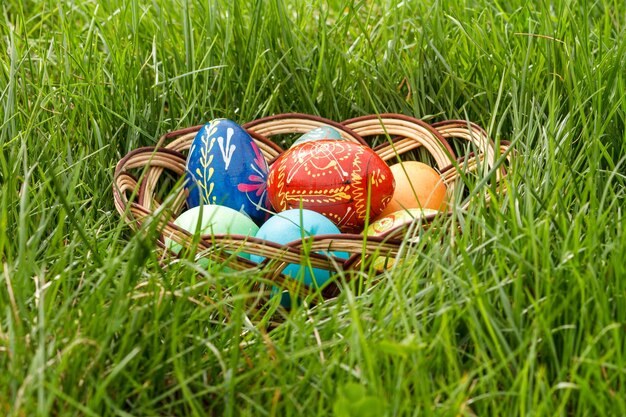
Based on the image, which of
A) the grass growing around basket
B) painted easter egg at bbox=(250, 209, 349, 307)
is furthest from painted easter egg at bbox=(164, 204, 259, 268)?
the grass growing around basket

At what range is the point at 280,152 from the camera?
265 centimetres

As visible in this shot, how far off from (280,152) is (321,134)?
0.64 ft

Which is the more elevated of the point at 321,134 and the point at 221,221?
the point at 321,134

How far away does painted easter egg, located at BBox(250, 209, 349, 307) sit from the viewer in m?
2.06

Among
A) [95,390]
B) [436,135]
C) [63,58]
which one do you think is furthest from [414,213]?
[63,58]

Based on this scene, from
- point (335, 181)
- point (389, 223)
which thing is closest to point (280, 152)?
point (335, 181)

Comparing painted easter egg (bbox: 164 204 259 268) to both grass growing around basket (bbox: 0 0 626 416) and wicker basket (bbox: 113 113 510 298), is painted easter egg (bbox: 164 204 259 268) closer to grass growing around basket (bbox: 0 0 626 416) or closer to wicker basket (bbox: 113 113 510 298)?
wicker basket (bbox: 113 113 510 298)

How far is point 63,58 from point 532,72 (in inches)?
56.6

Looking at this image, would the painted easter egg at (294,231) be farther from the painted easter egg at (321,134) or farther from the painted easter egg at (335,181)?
the painted easter egg at (321,134)

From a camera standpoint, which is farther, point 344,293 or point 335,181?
point 335,181

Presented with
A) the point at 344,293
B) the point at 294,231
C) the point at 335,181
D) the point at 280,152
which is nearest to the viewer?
the point at 344,293

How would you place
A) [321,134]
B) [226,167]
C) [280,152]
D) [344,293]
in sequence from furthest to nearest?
1. [280,152]
2. [321,134]
3. [226,167]
4. [344,293]

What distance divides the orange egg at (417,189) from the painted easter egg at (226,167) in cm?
35

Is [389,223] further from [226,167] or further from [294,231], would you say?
[226,167]
